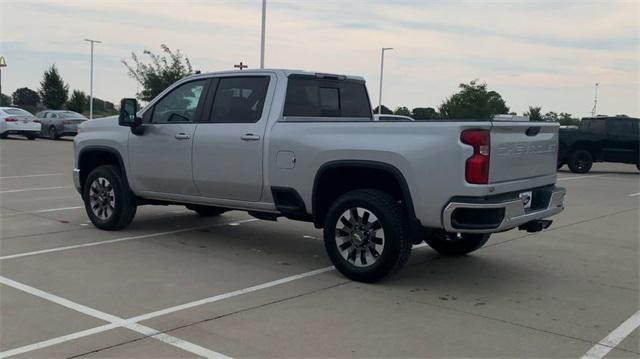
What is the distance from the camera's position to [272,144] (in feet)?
20.5

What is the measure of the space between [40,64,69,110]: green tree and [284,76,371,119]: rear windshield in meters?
53.0

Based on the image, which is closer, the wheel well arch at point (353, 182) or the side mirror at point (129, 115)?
the wheel well arch at point (353, 182)

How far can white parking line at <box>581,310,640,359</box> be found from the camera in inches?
164

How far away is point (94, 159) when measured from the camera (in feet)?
27.1

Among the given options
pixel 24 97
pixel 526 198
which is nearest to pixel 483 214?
pixel 526 198

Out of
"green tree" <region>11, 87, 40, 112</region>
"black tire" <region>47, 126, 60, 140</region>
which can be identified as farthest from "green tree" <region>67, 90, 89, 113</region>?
"black tire" <region>47, 126, 60, 140</region>

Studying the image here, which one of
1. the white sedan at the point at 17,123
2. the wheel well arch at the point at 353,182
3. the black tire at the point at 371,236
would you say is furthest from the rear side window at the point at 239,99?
the white sedan at the point at 17,123

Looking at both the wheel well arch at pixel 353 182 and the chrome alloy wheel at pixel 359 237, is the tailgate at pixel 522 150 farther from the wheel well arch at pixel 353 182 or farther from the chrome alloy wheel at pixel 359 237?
the chrome alloy wheel at pixel 359 237

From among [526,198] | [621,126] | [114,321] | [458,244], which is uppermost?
[621,126]

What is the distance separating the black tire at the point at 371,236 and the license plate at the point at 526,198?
3.41ft

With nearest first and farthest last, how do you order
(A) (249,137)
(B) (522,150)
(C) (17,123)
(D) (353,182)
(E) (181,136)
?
(B) (522,150) < (D) (353,182) < (A) (249,137) < (E) (181,136) < (C) (17,123)

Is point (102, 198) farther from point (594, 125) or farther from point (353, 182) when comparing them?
point (594, 125)

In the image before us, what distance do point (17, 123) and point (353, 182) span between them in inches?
1025

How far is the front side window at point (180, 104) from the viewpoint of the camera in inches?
282
